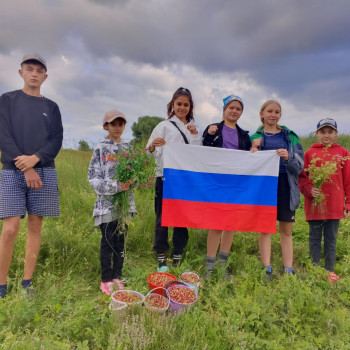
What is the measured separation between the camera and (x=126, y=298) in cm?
283

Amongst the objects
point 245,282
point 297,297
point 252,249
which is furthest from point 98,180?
point 252,249

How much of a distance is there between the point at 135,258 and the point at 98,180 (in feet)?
5.82

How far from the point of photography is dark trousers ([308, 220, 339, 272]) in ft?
12.8

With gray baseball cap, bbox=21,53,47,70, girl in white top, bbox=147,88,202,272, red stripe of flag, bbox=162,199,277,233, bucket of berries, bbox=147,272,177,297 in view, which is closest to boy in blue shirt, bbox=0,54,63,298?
gray baseball cap, bbox=21,53,47,70

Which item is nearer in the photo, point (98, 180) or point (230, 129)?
A: point (98, 180)

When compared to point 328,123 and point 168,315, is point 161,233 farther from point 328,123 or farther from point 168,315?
point 328,123

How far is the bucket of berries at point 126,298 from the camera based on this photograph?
2728 millimetres

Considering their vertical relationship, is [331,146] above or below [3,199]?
above

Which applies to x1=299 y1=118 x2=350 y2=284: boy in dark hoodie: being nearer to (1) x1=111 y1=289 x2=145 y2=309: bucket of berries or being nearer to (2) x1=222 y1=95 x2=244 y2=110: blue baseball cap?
(2) x1=222 y1=95 x2=244 y2=110: blue baseball cap

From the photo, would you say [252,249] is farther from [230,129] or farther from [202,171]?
[230,129]

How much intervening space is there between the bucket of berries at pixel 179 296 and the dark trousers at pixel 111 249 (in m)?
0.79

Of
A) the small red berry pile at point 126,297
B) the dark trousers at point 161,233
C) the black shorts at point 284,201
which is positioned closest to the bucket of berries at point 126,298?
the small red berry pile at point 126,297

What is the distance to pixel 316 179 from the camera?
144 inches

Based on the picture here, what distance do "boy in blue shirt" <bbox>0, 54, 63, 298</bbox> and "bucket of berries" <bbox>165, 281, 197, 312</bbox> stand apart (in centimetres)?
161
